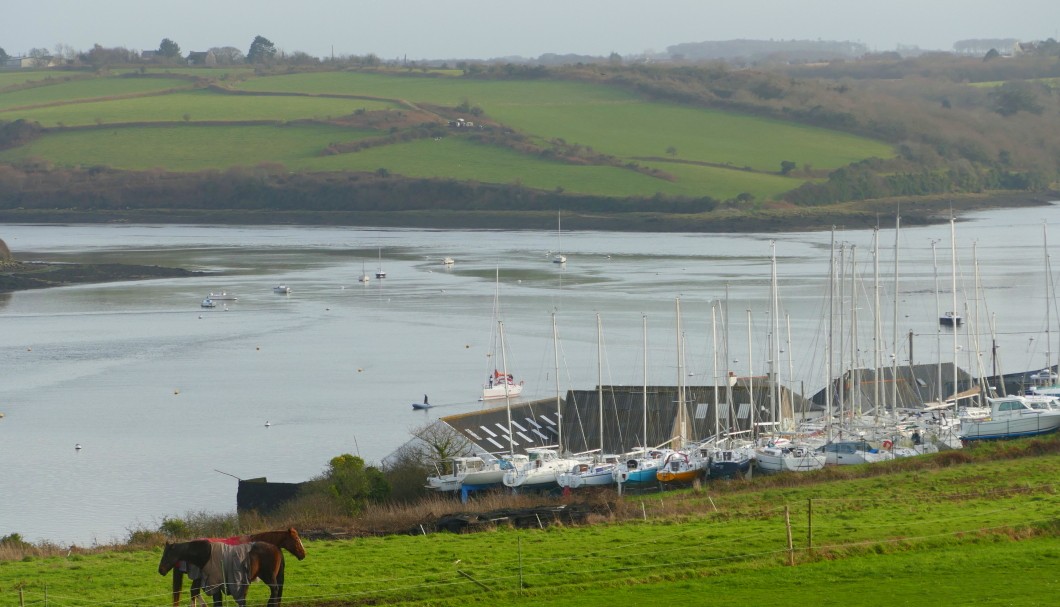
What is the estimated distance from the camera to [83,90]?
394 ft

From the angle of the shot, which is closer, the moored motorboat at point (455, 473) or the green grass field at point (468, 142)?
the moored motorboat at point (455, 473)

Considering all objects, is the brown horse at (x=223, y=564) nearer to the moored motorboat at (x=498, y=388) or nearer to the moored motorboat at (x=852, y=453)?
the moored motorboat at (x=852, y=453)

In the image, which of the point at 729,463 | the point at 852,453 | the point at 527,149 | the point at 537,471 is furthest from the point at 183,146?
the point at 852,453

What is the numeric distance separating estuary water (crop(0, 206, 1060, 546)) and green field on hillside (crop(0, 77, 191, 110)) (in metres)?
47.6

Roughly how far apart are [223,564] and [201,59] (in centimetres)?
14398

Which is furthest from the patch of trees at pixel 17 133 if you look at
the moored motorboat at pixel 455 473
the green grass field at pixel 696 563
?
the green grass field at pixel 696 563

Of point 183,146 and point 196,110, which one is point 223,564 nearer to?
point 183,146

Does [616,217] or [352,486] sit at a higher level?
[352,486]

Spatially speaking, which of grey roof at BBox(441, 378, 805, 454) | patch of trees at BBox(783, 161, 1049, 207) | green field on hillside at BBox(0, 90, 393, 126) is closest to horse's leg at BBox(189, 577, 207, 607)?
grey roof at BBox(441, 378, 805, 454)

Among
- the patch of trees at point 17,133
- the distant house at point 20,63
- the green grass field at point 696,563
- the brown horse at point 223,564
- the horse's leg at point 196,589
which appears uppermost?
the distant house at point 20,63

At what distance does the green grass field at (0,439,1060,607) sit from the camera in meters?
8.98

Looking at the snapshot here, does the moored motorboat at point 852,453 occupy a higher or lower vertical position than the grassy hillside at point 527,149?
lower

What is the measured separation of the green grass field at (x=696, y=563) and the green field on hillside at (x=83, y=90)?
112m

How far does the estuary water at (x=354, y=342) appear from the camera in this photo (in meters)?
23.6
